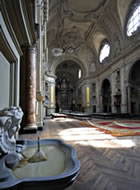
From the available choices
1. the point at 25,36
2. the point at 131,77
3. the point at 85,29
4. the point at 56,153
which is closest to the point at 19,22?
the point at 25,36

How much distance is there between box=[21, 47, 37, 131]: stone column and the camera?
202 inches

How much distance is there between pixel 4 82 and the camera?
1877mm

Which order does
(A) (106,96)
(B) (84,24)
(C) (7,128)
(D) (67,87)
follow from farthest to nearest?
1. (D) (67,87)
2. (A) (106,96)
3. (B) (84,24)
4. (C) (7,128)

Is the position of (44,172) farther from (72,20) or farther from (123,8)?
(72,20)

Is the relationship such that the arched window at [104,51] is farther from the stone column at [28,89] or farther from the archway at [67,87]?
the stone column at [28,89]

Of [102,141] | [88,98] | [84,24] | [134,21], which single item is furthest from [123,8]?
[102,141]

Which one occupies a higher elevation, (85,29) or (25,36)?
(85,29)

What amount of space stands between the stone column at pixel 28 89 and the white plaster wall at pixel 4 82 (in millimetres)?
3196

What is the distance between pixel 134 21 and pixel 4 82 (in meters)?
16.3

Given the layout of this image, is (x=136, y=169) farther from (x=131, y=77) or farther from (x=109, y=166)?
(x=131, y=77)

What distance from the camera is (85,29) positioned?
1927cm

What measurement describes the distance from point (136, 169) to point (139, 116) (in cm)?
1301

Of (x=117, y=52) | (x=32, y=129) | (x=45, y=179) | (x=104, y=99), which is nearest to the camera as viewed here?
(x=45, y=179)

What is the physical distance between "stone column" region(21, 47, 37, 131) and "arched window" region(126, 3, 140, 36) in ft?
41.9
